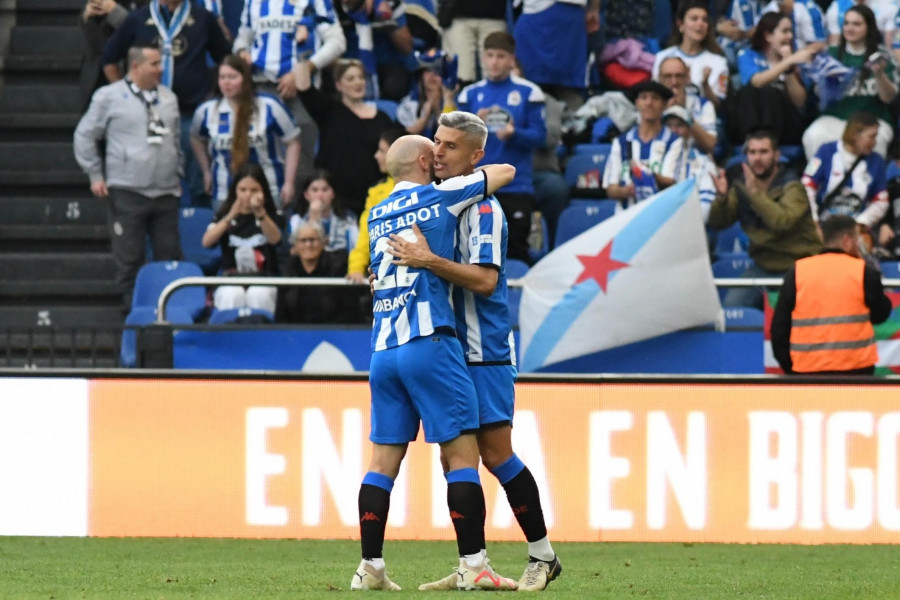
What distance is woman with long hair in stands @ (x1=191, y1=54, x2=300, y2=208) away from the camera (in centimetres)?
1270

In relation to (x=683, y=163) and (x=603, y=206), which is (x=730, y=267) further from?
(x=603, y=206)

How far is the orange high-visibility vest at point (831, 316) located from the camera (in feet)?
32.8

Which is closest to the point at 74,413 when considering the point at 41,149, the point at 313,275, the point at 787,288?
the point at 313,275

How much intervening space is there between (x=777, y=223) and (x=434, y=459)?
11.9 feet

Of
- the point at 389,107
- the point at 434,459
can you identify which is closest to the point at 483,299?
the point at 434,459

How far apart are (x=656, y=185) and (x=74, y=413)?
16.5 feet

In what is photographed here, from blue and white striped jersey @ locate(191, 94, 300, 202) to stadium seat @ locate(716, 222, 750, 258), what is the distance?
3472mm

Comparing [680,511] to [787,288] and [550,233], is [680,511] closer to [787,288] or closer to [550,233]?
[787,288]

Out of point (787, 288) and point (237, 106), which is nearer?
point (787, 288)

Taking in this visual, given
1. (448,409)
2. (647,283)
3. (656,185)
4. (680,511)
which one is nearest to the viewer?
(448,409)

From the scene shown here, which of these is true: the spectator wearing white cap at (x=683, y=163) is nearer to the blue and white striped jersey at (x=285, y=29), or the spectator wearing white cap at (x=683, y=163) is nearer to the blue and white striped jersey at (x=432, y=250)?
the blue and white striped jersey at (x=285, y=29)

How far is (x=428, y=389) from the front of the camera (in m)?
6.34

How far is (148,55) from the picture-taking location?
1268cm

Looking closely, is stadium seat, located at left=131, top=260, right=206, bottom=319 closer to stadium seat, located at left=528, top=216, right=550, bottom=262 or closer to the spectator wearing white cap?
stadium seat, located at left=528, top=216, right=550, bottom=262
